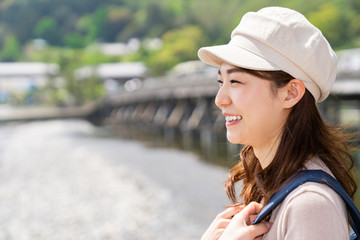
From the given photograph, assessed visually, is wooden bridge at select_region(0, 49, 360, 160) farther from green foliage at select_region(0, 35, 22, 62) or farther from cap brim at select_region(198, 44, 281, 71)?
green foliage at select_region(0, 35, 22, 62)

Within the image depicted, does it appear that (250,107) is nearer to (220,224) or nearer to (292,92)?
(292,92)

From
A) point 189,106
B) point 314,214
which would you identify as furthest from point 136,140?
point 314,214

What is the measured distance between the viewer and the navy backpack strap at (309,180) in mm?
1088

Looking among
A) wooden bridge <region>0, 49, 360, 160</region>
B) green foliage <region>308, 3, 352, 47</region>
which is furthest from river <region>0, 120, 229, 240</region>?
green foliage <region>308, 3, 352, 47</region>

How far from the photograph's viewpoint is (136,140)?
24.3 metres

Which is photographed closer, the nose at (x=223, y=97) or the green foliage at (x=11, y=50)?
the nose at (x=223, y=97)

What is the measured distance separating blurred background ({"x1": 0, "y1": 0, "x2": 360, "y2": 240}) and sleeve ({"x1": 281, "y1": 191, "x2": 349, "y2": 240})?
2.88 feet

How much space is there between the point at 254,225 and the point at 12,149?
74.4 feet

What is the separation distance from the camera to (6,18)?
10881 centimetres

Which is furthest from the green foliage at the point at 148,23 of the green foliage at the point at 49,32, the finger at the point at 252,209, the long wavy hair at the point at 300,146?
the finger at the point at 252,209

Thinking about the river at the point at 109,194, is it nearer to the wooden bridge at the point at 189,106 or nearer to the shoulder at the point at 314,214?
the wooden bridge at the point at 189,106

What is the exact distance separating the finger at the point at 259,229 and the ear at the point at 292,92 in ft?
1.03

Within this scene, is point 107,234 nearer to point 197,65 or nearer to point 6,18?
point 197,65

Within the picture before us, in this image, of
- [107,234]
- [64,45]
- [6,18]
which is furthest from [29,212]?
[6,18]
